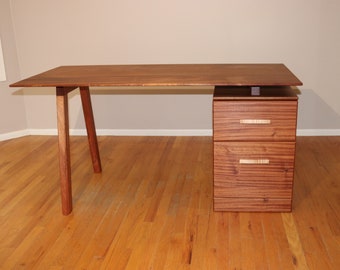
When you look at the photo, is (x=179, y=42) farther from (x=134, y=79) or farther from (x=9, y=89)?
(x=9, y=89)

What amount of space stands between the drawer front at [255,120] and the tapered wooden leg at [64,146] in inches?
30.6

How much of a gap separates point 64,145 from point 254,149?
3.27ft

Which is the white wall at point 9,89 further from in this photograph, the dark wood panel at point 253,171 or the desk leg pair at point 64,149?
the dark wood panel at point 253,171

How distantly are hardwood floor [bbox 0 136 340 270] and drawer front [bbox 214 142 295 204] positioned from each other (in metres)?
0.12

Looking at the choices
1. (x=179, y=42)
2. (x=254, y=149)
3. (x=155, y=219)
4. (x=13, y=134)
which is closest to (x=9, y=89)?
(x=13, y=134)

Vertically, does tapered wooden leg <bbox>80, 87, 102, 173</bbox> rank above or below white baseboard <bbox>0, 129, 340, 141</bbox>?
above

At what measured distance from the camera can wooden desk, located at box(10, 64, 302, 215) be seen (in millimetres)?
2148

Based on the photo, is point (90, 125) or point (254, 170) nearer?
point (254, 170)

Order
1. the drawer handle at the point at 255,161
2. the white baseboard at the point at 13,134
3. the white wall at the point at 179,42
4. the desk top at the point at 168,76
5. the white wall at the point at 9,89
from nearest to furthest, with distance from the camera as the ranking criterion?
the desk top at the point at 168,76, the drawer handle at the point at 255,161, the white wall at the point at 179,42, the white wall at the point at 9,89, the white baseboard at the point at 13,134

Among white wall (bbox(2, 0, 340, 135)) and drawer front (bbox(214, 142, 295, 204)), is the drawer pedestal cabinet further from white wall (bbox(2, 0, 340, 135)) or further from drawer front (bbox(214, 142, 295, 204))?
white wall (bbox(2, 0, 340, 135))

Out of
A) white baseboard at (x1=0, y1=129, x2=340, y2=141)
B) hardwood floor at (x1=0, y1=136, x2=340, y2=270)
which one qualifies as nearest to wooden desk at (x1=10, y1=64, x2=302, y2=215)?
hardwood floor at (x1=0, y1=136, x2=340, y2=270)

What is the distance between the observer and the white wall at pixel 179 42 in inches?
131

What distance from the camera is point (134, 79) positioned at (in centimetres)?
226

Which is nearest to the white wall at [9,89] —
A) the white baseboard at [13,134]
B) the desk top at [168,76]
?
the white baseboard at [13,134]
